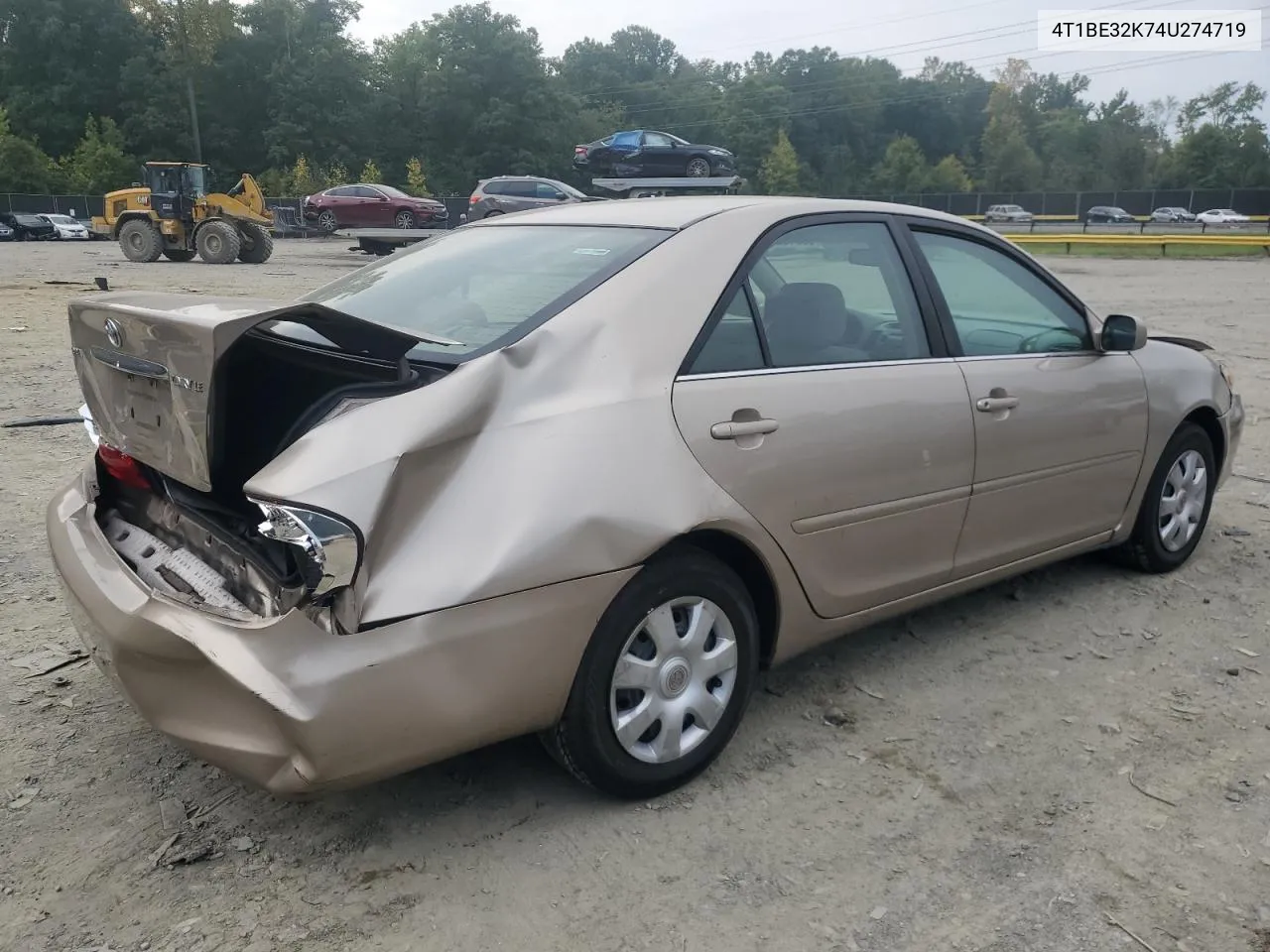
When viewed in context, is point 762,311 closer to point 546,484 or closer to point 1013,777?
point 546,484

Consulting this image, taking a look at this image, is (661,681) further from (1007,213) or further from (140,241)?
(1007,213)

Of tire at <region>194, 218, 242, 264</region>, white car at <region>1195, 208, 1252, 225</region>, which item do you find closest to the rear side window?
tire at <region>194, 218, 242, 264</region>

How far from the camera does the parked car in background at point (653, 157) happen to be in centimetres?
2834

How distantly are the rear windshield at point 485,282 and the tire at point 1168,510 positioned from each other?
8.43ft

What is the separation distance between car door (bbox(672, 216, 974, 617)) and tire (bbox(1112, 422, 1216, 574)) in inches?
55.1

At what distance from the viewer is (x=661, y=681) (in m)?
2.67

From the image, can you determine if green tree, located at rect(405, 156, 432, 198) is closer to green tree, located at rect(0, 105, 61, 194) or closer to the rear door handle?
green tree, located at rect(0, 105, 61, 194)

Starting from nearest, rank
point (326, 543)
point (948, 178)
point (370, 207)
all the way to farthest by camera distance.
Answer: point (326, 543) < point (370, 207) < point (948, 178)

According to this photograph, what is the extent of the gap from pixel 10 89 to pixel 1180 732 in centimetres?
7463

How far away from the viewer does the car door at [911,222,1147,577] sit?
350cm

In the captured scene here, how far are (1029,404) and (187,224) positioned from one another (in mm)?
24115

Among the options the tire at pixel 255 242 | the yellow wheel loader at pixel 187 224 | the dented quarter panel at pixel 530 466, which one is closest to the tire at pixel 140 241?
the yellow wheel loader at pixel 187 224

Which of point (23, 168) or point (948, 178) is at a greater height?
point (23, 168)

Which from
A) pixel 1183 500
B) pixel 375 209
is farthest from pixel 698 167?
pixel 1183 500
